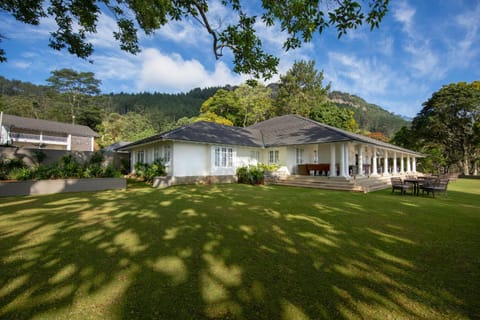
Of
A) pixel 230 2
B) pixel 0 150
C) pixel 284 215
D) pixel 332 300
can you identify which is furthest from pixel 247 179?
pixel 0 150

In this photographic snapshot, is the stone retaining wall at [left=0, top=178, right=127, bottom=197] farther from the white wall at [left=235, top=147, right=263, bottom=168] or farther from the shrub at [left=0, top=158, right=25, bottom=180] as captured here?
the white wall at [left=235, top=147, right=263, bottom=168]

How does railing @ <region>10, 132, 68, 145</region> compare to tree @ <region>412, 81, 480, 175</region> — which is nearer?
tree @ <region>412, 81, 480, 175</region>

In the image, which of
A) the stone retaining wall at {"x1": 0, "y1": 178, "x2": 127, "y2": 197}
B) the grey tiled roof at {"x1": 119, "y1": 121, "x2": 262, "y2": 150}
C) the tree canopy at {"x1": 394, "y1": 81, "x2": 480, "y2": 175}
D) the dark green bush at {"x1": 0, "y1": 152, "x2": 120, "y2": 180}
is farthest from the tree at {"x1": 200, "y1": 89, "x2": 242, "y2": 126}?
the stone retaining wall at {"x1": 0, "y1": 178, "x2": 127, "y2": 197}

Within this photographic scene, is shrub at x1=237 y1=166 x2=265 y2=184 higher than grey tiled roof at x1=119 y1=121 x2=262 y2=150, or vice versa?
grey tiled roof at x1=119 y1=121 x2=262 y2=150

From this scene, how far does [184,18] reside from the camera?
22.8ft

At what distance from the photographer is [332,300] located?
7.63ft

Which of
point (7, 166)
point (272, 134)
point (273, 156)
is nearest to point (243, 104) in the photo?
point (272, 134)

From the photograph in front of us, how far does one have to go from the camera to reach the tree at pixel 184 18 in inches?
220

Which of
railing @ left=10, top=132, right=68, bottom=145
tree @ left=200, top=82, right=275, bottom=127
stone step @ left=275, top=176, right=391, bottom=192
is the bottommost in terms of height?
stone step @ left=275, top=176, right=391, bottom=192

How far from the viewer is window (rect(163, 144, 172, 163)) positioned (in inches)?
557

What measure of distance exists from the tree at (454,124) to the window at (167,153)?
1273 inches

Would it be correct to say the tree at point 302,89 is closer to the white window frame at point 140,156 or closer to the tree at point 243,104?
the tree at point 243,104

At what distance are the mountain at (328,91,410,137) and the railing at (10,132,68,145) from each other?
62.7m

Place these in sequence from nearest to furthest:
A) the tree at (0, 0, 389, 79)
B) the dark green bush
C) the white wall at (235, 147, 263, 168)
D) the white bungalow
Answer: the tree at (0, 0, 389, 79) < the dark green bush < the white bungalow < the white wall at (235, 147, 263, 168)
